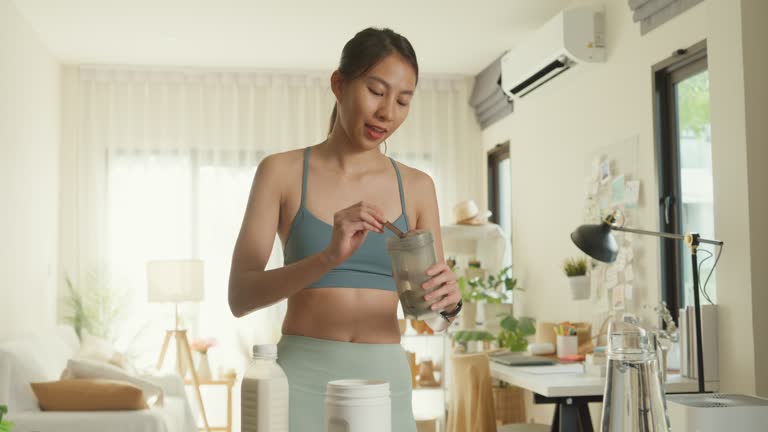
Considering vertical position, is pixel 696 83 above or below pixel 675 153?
above

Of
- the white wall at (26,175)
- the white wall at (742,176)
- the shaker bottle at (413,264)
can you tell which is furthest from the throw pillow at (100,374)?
the shaker bottle at (413,264)

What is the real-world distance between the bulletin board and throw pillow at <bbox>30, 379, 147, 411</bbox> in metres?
2.22

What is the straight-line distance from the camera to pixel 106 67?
625 cm

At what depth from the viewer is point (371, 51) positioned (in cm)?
119

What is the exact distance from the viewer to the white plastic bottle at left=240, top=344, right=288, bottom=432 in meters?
0.83

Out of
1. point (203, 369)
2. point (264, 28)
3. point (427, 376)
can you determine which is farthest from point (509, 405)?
point (264, 28)

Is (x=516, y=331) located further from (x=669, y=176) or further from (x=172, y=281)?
(x=172, y=281)

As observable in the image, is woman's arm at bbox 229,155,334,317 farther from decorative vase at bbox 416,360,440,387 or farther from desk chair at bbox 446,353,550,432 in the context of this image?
decorative vase at bbox 416,360,440,387

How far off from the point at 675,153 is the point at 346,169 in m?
2.72

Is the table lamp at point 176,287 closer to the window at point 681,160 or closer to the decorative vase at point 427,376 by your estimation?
the decorative vase at point 427,376

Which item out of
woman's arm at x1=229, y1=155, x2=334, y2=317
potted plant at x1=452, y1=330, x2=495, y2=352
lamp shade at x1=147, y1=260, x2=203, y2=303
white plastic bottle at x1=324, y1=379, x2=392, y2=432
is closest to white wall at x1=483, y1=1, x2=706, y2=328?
potted plant at x1=452, y1=330, x2=495, y2=352

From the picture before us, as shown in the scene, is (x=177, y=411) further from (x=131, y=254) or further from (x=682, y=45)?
(x=682, y=45)

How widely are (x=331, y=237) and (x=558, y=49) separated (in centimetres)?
351

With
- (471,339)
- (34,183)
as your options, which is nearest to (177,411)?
(471,339)
